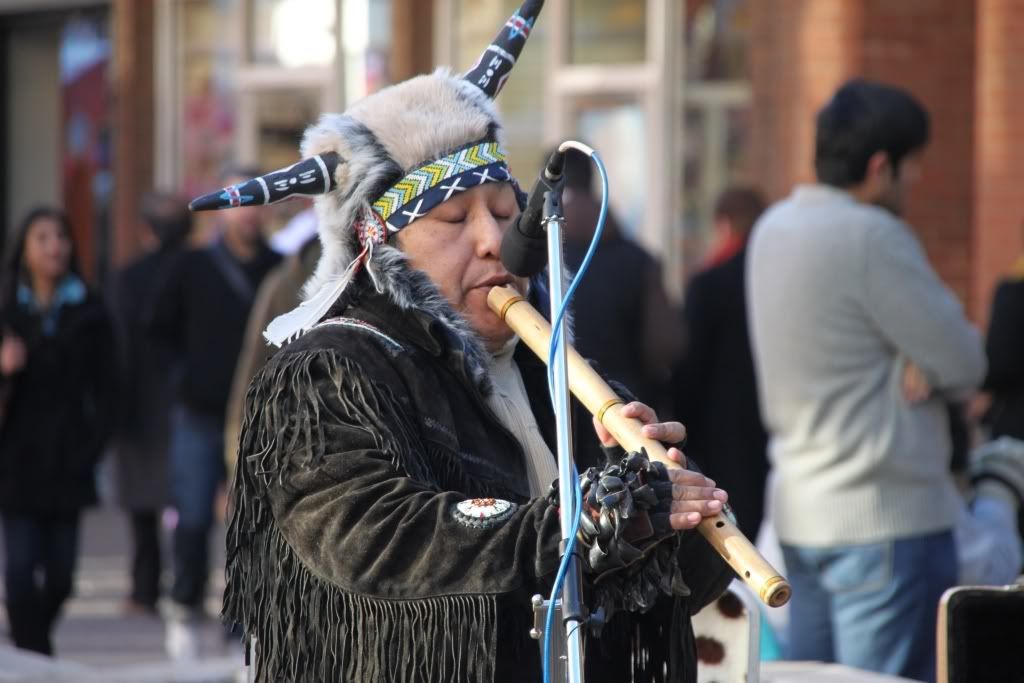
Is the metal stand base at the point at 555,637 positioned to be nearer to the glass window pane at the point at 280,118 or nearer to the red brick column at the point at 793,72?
the red brick column at the point at 793,72

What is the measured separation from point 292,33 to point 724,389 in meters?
6.51

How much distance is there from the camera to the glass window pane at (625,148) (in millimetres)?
10273

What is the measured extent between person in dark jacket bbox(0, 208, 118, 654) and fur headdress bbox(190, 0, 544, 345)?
11.6 ft

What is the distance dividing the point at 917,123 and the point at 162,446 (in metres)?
5.03

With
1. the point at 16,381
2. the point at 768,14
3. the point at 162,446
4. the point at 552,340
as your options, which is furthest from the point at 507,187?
the point at 768,14

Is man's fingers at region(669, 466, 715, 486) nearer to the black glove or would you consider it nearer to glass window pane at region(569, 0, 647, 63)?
the black glove

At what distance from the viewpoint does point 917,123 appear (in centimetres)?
408

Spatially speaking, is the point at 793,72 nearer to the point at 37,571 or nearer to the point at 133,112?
the point at 37,571

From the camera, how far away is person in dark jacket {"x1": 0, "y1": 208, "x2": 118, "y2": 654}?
6172 mm

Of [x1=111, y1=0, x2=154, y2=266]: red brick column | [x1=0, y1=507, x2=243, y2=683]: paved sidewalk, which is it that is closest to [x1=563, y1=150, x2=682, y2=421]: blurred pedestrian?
[x1=0, y1=507, x2=243, y2=683]: paved sidewalk

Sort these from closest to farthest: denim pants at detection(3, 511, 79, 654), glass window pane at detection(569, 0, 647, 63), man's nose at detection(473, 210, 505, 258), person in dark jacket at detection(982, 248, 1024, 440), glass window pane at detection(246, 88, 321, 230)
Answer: man's nose at detection(473, 210, 505, 258)
person in dark jacket at detection(982, 248, 1024, 440)
denim pants at detection(3, 511, 79, 654)
glass window pane at detection(569, 0, 647, 63)
glass window pane at detection(246, 88, 321, 230)

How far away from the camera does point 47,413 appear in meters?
6.36

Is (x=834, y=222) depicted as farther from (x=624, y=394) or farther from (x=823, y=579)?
(x=624, y=394)

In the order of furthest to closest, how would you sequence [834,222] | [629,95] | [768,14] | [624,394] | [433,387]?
[629,95]
[768,14]
[834,222]
[624,394]
[433,387]
